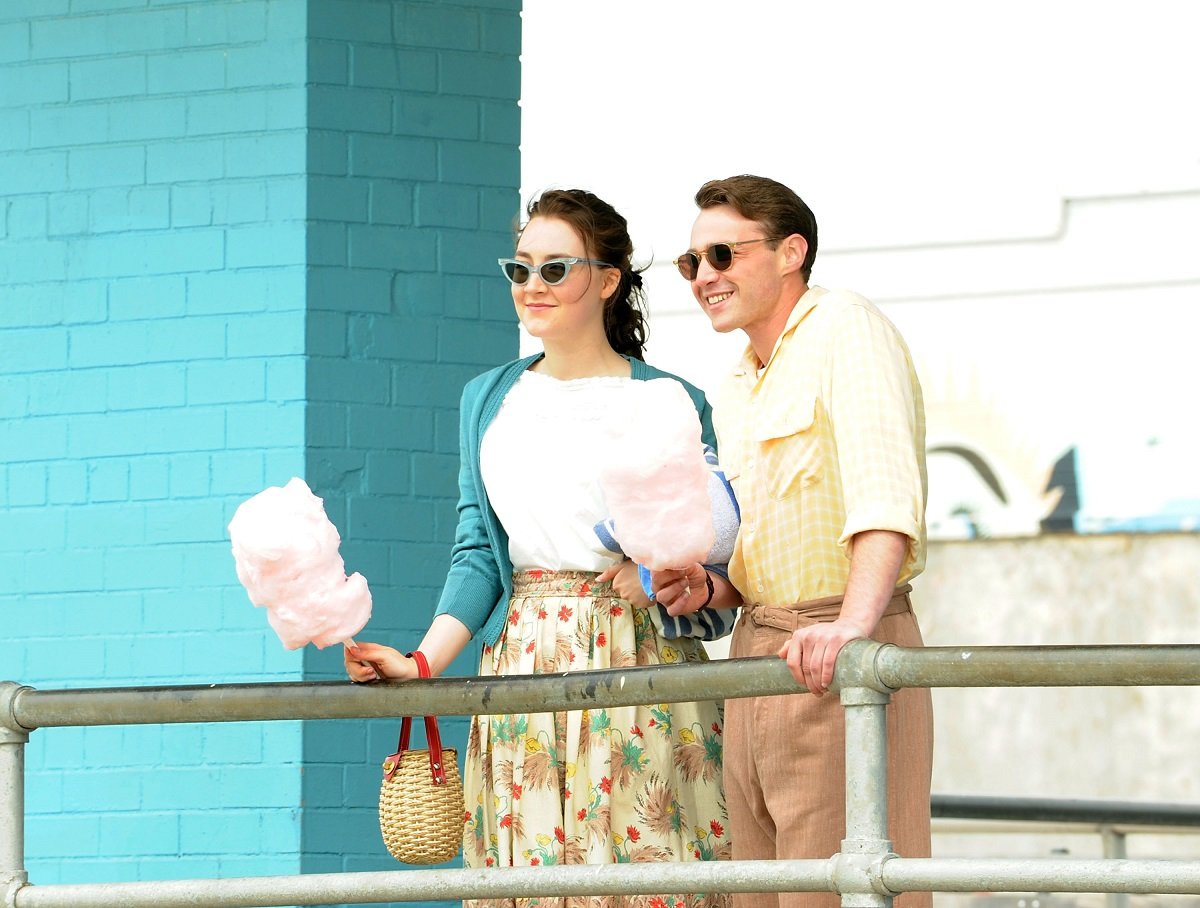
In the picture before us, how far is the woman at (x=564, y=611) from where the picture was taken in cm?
347

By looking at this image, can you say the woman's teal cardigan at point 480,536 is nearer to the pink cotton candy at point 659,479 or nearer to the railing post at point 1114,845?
the pink cotton candy at point 659,479

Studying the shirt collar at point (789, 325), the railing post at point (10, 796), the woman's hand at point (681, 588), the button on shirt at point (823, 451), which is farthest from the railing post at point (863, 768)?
the railing post at point (10, 796)

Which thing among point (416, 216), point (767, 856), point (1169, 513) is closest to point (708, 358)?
point (1169, 513)

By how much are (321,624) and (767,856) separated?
0.83m

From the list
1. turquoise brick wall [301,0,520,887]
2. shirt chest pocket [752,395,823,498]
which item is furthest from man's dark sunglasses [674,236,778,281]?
turquoise brick wall [301,0,520,887]

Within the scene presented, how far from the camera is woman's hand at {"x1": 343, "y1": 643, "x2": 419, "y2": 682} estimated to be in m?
3.04

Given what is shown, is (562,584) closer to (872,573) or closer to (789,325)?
(789,325)

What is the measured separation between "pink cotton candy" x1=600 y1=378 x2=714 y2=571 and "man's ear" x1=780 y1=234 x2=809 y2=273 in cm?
37

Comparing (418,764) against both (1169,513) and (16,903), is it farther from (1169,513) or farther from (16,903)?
(1169,513)

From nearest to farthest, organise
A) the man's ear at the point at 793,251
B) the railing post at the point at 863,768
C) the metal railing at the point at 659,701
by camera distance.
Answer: the metal railing at the point at 659,701
the railing post at the point at 863,768
the man's ear at the point at 793,251

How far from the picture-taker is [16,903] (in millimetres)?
3055

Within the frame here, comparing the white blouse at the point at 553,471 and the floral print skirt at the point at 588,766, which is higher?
the white blouse at the point at 553,471

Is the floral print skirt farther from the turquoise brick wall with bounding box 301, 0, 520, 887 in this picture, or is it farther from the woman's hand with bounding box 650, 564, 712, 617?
the turquoise brick wall with bounding box 301, 0, 520, 887

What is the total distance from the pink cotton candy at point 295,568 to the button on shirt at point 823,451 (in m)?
0.66
